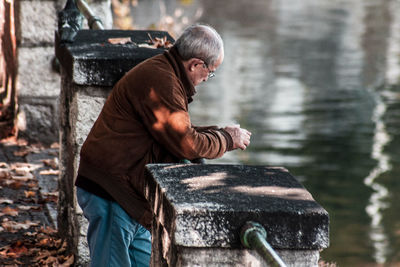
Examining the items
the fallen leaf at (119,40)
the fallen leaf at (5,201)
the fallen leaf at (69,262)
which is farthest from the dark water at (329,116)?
the fallen leaf at (69,262)

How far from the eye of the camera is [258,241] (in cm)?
235

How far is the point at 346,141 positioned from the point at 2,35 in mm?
8486

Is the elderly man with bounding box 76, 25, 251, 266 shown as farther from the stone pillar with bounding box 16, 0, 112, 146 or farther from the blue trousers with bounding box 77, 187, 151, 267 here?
the stone pillar with bounding box 16, 0, 112, 146

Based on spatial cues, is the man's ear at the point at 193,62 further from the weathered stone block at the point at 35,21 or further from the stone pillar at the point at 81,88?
the weathered stone block at the point at 35,21

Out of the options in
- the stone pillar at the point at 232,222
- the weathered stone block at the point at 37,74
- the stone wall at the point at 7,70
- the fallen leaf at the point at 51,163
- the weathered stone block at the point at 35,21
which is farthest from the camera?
the stone wall at the point at 7,70

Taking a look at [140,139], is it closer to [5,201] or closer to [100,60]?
[100,60]

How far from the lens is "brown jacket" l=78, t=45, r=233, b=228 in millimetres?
3459

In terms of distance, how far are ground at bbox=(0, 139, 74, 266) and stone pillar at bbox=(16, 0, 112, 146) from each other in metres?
0.22

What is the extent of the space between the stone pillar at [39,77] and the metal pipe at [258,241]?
5.63 m

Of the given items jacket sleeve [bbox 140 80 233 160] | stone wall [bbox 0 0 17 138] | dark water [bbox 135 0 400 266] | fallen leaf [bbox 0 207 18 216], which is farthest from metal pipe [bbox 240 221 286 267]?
dark water [bbox 135 0 400 266]

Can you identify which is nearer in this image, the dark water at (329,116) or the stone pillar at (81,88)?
the stone pillar at (81,88)

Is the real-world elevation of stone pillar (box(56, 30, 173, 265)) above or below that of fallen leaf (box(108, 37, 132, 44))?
→ below

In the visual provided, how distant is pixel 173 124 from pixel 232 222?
1.05 m

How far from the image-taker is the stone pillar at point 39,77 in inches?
305
